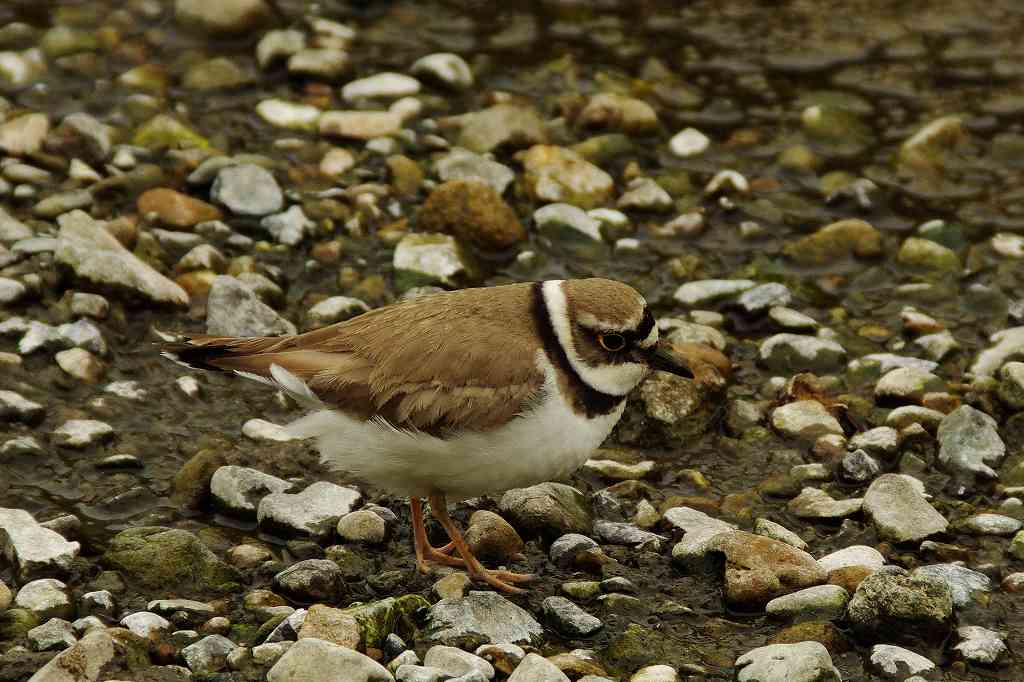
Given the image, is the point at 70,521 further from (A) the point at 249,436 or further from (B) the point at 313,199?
(B) the point at 313,199

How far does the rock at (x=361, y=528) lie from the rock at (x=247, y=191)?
139 inches

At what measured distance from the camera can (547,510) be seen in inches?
280

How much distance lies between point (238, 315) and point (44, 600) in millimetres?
2832

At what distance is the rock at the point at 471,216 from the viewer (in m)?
9.73

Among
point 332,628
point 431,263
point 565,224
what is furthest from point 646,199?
point 332,628

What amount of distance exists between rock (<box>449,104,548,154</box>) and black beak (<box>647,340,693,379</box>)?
4351 millimetres

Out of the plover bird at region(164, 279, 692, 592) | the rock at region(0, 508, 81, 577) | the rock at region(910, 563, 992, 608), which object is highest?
the plover bird at region(164, 279, 692, 592)

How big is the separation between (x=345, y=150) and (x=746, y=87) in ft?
12.2

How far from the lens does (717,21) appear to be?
13.1 metres

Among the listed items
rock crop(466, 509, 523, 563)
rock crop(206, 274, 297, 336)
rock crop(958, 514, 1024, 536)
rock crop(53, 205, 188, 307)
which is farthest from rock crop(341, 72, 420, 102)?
rock crop(958, 514, 1024, 536)

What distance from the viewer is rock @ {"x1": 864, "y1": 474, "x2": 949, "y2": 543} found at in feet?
23.0

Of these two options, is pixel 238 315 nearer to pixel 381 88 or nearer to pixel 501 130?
pixel 501 130

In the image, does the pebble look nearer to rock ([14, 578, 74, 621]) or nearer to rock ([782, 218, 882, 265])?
rock ([782, 218, 882, 265])

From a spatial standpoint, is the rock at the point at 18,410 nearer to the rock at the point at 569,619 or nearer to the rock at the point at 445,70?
the rock at the point at 569,619
